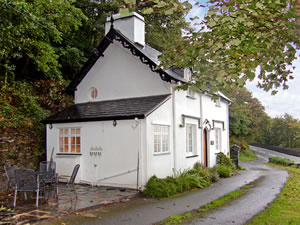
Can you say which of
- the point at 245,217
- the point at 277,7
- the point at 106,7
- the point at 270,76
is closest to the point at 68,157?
the point at 245,217

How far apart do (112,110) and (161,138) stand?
7.98ft

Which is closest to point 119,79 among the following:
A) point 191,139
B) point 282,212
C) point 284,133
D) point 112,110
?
point 112,110

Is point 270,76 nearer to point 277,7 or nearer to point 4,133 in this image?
point 277,7

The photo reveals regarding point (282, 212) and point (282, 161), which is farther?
point (282, 161)

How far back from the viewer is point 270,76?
21.7 feet

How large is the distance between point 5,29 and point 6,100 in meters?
3.97

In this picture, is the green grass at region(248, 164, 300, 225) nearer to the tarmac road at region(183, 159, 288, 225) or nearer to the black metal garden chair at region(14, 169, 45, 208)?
the tarmac road at region(183, 159, 288, 225)

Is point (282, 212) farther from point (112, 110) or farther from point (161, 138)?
point (112, 110)

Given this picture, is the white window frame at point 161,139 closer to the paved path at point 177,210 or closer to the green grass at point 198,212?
the paved path at point 177,210

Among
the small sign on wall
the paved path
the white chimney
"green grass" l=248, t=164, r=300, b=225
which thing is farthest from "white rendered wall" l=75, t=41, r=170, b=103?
Answer: "green grass" l=248, t=164, r=300, b=225

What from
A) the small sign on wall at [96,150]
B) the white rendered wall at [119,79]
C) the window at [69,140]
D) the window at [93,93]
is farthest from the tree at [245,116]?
the small sign on wall at [96,150]

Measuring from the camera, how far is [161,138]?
12.8 m

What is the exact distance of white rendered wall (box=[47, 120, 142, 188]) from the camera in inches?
464

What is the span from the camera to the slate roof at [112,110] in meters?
11.8
